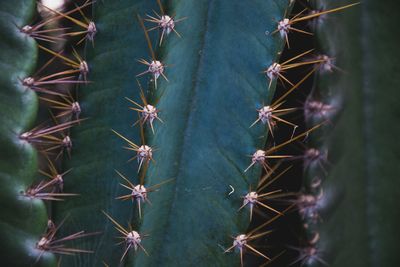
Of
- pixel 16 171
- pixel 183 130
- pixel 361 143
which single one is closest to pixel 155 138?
pixel 183 130

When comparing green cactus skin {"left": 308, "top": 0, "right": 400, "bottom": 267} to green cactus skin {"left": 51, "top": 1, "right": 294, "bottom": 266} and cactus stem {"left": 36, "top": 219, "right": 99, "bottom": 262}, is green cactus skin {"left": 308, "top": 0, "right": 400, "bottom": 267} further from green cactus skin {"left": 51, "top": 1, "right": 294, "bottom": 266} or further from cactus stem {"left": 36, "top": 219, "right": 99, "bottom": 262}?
cactus stem {"left": 36, "top": 219, "right": 99, "bottom": 262}

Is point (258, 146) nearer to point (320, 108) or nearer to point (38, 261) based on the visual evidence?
point (320, 108)

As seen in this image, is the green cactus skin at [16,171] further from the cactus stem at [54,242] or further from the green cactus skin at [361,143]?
the green cactus skin at [361,143]

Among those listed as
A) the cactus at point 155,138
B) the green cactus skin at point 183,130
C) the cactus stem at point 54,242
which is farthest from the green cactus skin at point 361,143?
the cactus stem at point 54,242

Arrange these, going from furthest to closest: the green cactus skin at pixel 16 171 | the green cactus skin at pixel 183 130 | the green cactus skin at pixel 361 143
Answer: the green cactus skin at pixel 361 143, the green cactus skin at pixel 16 171, the green cactus skin at pixel 183 130

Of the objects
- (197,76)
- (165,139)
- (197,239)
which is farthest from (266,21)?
(197,239)

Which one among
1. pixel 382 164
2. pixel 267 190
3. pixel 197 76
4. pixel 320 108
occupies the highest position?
pixel 197 76
